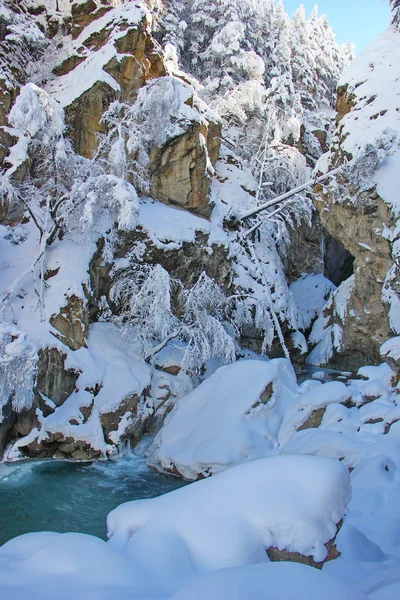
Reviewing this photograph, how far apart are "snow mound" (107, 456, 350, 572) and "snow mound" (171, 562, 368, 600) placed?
1.80 ft

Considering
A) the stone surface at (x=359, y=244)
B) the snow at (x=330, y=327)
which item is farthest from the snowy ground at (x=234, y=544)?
the snow at (x=330, y=327)

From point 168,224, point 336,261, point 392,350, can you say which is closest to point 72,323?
point 168,224

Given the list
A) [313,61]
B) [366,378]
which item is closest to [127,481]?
[366,378]

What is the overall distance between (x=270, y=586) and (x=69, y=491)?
7585mm

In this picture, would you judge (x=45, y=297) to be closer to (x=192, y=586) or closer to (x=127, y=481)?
(x=127, y=481)

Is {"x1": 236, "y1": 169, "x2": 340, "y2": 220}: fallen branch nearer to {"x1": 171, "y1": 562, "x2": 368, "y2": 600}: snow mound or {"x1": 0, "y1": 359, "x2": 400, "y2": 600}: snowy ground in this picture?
{"x1": 0, "y1": 359, "x2": 400, "y2": 600}: snowy ground

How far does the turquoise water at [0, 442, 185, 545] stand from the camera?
7207 millimetres

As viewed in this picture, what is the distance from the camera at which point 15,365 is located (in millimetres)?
8914

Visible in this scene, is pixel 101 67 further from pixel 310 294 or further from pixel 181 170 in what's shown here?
pixel 310 294

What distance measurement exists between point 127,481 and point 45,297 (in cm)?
543

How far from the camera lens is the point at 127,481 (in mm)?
9211

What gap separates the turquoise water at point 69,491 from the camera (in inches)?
284

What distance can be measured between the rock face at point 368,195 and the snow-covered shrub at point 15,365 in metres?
11.6

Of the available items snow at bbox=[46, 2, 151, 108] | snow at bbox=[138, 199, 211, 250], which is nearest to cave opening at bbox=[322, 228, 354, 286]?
snow at bbox=[138, 199, 211, 250]
